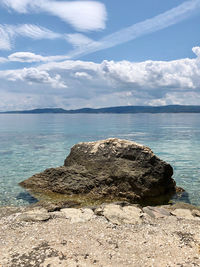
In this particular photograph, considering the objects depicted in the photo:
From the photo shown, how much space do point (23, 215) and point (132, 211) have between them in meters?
4.87

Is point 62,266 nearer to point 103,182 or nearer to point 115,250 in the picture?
point 115,250

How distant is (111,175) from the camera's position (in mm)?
16828

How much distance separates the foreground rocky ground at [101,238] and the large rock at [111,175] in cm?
414

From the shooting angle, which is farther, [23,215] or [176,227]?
[23,215]

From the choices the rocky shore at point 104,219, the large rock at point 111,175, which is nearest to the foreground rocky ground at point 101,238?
the rocky shore at point 104,219

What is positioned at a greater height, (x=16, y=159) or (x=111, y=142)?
(x=111, y=142)

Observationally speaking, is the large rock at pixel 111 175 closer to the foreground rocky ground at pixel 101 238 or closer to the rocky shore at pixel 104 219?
the rocky shore at pixel 104 219

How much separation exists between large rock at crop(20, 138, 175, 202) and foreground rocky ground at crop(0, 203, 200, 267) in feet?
13.6

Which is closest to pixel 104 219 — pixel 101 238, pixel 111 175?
pixel 101 238

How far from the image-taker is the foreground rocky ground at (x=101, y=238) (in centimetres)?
770

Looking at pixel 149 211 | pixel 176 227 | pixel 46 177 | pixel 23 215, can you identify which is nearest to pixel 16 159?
pixel 46 177

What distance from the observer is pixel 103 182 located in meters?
16.6

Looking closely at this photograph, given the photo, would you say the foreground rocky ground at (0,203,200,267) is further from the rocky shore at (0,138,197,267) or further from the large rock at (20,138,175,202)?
the large rock at (20,138,175,202)

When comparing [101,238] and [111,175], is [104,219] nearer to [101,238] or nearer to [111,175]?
[101,238]
